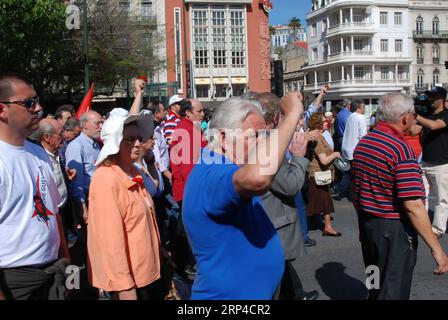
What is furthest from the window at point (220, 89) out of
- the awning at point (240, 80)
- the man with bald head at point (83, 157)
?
the man with bald head at point (83, 157)

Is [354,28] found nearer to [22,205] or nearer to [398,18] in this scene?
[398,18]

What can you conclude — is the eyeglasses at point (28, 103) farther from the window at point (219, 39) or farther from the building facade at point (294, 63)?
the building facade at point (294, 63)

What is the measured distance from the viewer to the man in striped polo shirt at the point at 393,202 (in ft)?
10.7

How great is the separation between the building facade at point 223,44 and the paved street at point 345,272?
57.6 meters

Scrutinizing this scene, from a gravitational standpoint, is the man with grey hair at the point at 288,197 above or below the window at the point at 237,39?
below

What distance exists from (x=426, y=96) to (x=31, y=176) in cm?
564

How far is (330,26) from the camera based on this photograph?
67.2m

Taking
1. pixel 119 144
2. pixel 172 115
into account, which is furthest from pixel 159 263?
pixel 172 115

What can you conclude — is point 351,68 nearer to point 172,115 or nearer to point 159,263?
point 172,115

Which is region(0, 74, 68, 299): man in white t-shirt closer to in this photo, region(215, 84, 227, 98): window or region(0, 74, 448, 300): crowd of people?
region(0, 74, 448, 300): crowd of people

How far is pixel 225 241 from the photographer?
89.0 inches

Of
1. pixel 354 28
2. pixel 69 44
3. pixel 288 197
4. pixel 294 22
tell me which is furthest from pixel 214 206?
pixel 294 22

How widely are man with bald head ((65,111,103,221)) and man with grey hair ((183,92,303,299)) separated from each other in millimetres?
3727

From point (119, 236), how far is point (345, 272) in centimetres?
342
